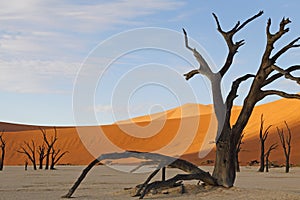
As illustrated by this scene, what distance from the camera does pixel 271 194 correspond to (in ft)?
53.0

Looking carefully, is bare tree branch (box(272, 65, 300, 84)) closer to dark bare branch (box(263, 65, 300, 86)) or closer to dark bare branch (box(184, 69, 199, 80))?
dark bare branch (box(263, 65, 300, 86))

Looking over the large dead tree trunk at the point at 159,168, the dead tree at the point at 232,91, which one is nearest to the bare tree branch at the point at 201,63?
the dead tree at the point at 232,91

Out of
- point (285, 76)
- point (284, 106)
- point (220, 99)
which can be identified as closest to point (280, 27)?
point (285, 76)

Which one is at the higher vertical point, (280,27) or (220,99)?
(280,27)

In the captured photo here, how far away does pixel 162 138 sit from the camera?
10050 centimetres

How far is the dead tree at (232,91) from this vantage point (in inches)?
680

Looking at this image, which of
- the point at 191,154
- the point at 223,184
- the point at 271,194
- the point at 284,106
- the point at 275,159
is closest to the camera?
the point at 271,194

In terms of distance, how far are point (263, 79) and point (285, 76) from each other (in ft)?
2.41

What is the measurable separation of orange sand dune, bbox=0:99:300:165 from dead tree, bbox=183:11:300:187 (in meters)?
48.5

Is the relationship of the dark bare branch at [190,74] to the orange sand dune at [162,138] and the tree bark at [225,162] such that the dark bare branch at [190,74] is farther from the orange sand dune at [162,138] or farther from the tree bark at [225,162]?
the orange sand dune at [162,138]

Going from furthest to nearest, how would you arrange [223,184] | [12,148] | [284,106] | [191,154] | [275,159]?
[284,106]
[12,148]
[191,154]
[275,159]
[223,184]

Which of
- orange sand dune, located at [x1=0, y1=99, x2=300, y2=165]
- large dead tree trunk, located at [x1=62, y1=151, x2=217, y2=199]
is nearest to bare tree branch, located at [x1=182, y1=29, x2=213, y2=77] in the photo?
large dead tree trunk, located at [x1=62, y1=151, x2=217, y2=199]

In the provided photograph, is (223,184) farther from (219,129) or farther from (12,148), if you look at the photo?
(12,148)

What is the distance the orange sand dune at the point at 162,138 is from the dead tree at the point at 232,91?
4849cm
